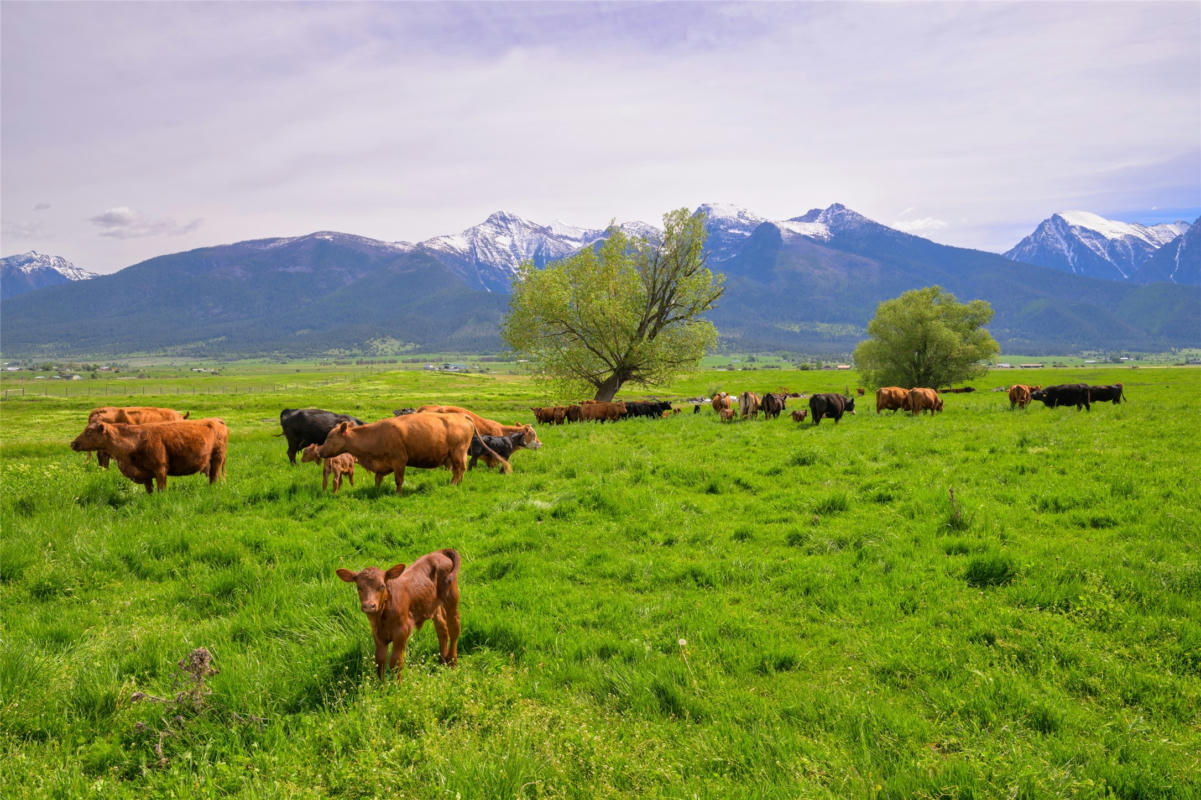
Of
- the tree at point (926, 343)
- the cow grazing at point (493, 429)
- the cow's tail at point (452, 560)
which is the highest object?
the tree at point (926, 343)

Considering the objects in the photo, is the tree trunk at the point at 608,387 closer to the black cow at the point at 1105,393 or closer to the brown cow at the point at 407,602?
the black cow at the point at 1105,393

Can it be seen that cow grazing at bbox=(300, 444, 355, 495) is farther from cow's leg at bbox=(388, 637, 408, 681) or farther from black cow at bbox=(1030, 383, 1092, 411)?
black cow at bbox=(1030, 383, 1092, 411)

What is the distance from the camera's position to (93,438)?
1232 cm

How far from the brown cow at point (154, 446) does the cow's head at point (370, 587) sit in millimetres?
10729

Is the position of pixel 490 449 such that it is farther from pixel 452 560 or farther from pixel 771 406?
pixel 771 406

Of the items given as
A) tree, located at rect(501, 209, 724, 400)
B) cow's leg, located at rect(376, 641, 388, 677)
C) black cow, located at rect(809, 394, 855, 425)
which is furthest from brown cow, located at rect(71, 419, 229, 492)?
black cow, located at rect(809, 394, 855, 425)

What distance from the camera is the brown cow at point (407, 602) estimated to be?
5016mm

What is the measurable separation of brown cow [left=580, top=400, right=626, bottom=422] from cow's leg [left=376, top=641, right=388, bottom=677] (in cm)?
2737

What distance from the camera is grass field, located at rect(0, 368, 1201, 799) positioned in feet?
14.1

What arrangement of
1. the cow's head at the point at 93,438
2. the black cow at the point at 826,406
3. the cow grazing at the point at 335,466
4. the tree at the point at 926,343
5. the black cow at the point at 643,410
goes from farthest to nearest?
the tree at the point at 926,343, the black cow at the point at 643,410, the black cow at the point at 826,406, the cow grazing at the point at 335,466, the cow's head at the point at 93,438

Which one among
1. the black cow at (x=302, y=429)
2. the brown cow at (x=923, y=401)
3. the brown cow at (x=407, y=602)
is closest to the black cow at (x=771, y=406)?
the brown cow at (x=923, y=401)

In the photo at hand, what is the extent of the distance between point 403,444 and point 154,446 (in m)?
5.49

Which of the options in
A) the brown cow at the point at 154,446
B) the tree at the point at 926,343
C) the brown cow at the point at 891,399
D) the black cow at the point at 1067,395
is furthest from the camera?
the tree at the point at 926,343

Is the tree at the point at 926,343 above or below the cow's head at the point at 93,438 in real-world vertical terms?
above
